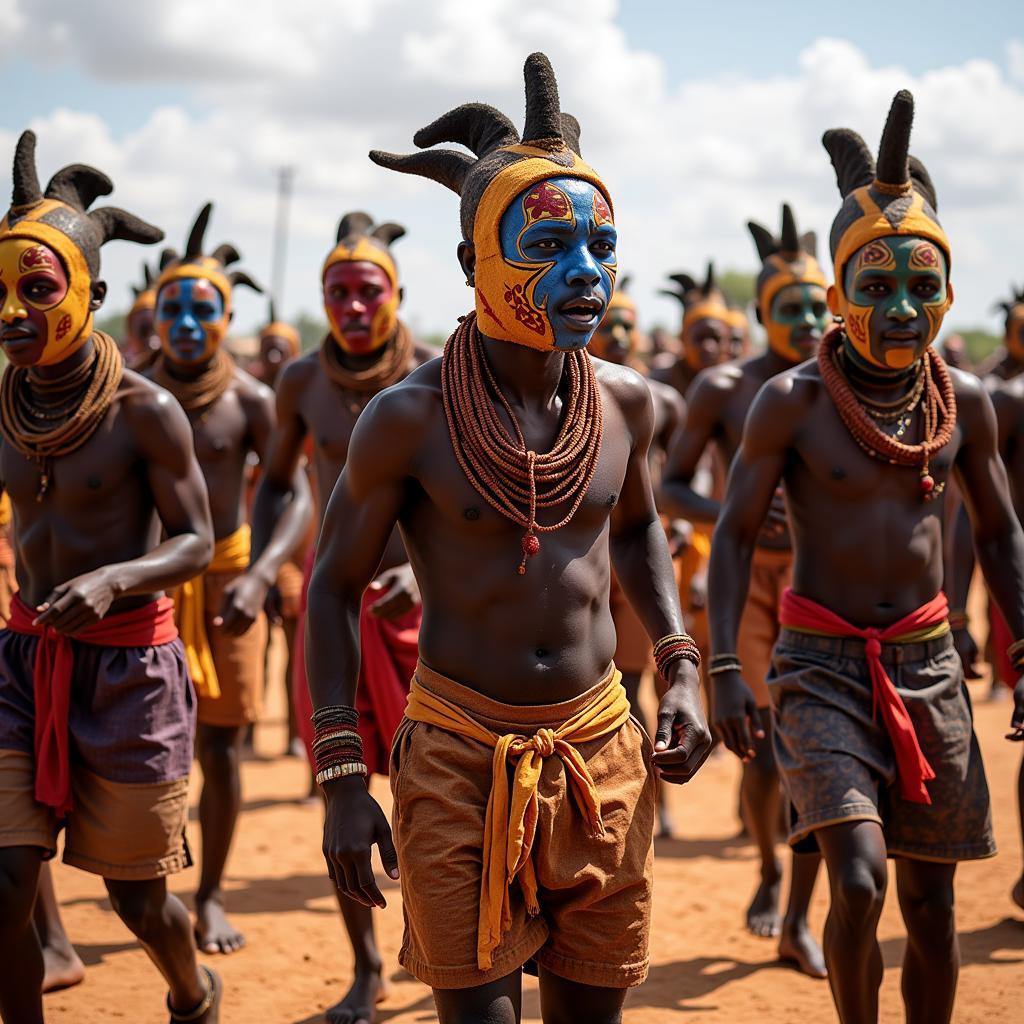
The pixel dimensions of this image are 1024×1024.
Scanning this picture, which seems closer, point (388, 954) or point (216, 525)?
point (388, 954)

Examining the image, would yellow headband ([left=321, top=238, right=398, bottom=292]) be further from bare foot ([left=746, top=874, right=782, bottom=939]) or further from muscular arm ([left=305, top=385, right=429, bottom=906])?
bare foot ([left=746, top=874, right=782, bottom=939])

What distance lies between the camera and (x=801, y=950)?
6.07 metres

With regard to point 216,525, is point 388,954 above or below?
below

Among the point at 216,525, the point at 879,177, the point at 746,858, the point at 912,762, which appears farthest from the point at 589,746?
the point at 746,858

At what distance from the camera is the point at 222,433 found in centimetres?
714

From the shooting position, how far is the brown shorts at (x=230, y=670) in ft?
21.8

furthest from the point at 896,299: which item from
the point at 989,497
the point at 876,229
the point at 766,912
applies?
the point at 766,912

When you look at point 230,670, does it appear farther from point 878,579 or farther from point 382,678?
point 878,579

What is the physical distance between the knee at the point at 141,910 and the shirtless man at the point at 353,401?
1.22 metres

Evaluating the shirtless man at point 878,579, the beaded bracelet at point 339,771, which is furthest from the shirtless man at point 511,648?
the shirtless man at point 878,579

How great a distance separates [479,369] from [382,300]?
107 inches

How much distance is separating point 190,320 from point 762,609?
3.19 metres

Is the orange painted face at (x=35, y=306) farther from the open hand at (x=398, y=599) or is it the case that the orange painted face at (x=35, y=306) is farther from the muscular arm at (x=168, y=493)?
the open hand at (x=398, y=599)

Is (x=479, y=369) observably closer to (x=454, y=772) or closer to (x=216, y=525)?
(x=454, y=772)
